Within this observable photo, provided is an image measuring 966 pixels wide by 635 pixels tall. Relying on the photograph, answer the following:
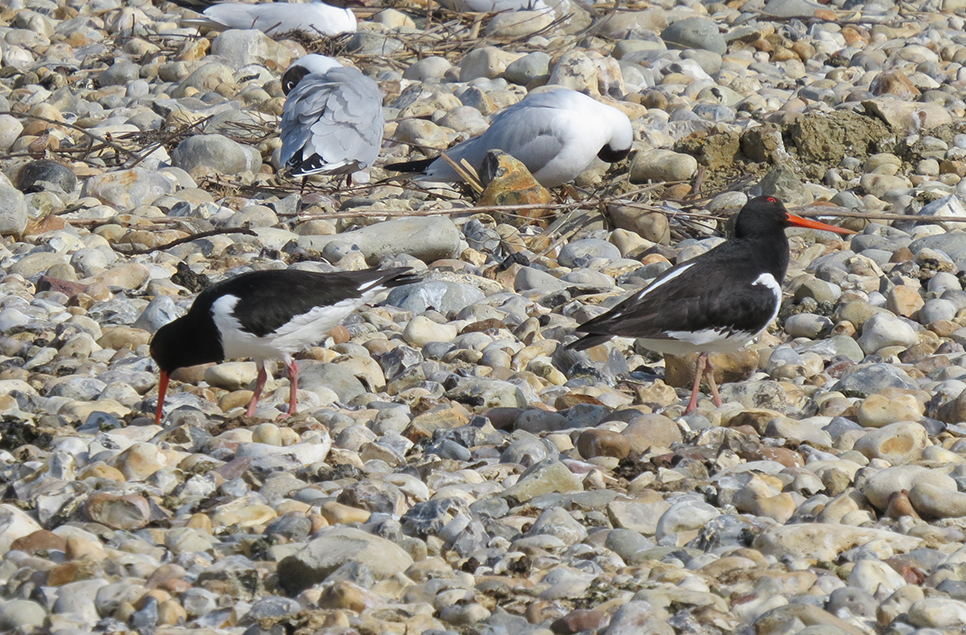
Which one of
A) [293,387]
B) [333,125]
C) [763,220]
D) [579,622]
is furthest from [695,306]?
[333,125]

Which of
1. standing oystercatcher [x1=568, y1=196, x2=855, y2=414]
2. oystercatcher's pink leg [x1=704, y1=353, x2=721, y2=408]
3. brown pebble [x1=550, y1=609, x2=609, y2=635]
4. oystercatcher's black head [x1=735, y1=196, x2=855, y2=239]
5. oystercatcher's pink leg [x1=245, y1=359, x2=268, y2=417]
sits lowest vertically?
oystercatcher's pink leg [x1=704, y1=353, x2=721, y2=408]

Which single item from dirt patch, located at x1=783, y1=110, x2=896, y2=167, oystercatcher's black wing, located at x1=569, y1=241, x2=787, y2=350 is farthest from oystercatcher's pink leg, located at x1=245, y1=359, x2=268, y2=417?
dirt patch, located at x1=783, y1=110, x2=896, y2=167

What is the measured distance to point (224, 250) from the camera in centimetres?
725

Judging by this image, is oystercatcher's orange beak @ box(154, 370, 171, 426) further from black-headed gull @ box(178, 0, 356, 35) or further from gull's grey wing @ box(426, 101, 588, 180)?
black-headed gull @ box(178, 0, 356, 35)

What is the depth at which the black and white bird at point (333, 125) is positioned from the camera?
8711mm

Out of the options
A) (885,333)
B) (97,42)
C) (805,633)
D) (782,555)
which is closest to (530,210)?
(885,333)

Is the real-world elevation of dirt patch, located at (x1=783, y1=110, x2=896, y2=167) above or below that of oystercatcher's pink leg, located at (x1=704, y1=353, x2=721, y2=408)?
below

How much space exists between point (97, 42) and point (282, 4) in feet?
6.49

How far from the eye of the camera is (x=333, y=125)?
29.1 feet

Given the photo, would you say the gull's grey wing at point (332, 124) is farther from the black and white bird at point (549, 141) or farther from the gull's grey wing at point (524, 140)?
the gull's grey wing at point (524, 140)

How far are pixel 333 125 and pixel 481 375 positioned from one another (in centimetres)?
381

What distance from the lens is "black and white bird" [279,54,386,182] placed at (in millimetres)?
8711

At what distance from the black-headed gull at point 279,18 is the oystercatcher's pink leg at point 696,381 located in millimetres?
8050

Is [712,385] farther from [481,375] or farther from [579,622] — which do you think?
[579,622]
